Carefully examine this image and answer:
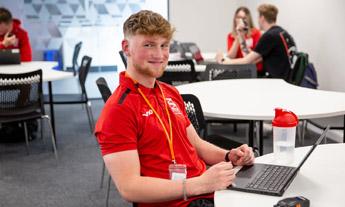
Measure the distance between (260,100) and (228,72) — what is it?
3.53 feet

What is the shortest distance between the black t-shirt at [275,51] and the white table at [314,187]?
9.61 feet

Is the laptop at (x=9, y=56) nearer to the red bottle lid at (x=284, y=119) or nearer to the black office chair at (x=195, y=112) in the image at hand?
the black office chair at (x=195, y=112)

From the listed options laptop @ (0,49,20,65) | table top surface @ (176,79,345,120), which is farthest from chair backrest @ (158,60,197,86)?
laptop @ (0,49,20,65)

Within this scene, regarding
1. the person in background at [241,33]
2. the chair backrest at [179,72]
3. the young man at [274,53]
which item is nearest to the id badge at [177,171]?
the chair backrest at [179,72]

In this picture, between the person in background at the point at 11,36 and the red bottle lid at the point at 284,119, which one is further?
the person in background at the point at 11,36

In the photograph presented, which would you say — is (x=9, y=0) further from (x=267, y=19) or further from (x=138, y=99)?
(x=138, y=99)

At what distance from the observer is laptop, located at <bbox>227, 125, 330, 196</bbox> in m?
1.28

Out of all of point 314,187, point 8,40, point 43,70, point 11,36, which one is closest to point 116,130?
point 314,187

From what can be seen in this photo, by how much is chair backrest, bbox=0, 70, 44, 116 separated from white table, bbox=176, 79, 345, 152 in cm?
143

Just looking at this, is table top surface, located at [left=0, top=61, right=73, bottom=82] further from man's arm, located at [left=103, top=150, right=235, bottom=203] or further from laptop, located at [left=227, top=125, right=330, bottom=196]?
laptop, located at [left=227, top=125, right=330, bottom=196]

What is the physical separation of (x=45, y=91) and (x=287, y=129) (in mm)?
6387

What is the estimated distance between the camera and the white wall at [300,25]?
462cm

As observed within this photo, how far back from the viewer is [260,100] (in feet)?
8.72

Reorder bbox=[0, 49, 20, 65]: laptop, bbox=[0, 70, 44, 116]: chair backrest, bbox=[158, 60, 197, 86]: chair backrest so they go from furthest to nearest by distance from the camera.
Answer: bbox=[0, 49, 20, 65]: laptop < bbox=[158, 60, 197, 86]: chair backrest < bbox=[0, 70, 44, 116]: chair backrest
